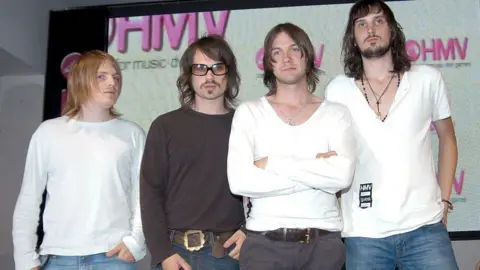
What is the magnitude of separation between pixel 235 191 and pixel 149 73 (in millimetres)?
2026

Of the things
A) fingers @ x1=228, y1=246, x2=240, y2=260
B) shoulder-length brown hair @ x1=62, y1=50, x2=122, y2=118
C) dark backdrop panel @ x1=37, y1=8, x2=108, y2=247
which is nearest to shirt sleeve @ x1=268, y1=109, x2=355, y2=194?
fingers @ x1=228, y1=246, x2=240, y2=260

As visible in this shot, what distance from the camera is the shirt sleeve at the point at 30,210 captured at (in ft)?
6.83

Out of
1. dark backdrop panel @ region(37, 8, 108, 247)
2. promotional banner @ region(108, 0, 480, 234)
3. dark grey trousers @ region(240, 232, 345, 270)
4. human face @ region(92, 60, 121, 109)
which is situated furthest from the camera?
dark backdrop panel @ region(37, 8, 108, 247)

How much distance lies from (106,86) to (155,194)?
0.58 m

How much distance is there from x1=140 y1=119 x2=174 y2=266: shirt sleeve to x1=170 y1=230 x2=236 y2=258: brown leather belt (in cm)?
6

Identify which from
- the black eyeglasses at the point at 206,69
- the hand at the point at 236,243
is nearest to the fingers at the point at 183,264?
the hand at the point at 236,243

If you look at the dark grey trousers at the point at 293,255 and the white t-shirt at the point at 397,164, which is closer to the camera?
the dark grey trousers at the point at 293,255

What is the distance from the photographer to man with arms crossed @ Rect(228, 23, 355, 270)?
1714 millimetres

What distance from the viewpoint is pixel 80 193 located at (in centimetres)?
210

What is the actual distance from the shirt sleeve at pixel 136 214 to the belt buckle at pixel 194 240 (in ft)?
0.93

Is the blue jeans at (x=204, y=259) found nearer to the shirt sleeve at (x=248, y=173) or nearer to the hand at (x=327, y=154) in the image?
the shirt sleeve at (x=248, y=173)

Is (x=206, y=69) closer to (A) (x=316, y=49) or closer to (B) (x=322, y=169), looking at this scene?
(B) (x=322, y=169)

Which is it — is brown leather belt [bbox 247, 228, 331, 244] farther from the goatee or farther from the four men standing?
the goatee

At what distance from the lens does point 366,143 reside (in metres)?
1.96
